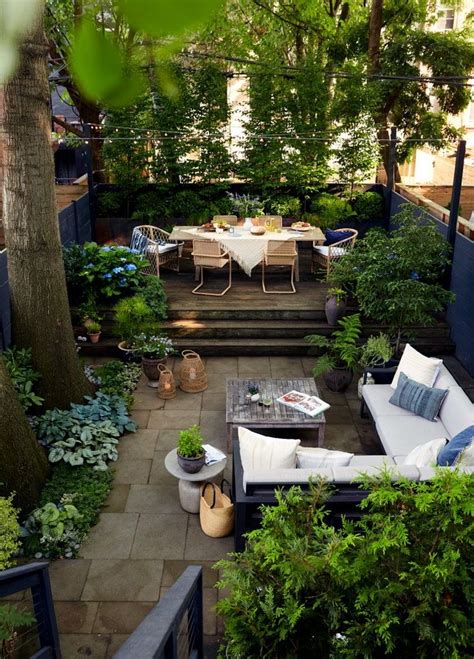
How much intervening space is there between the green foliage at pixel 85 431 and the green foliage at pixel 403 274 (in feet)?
10.4

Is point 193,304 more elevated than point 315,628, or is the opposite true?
point 315,628

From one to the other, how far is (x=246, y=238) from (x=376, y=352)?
3.30 m

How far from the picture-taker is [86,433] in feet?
21.0

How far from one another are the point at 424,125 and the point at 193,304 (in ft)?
24.8

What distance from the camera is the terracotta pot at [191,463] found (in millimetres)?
5531

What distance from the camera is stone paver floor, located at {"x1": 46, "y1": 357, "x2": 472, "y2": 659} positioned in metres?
4.44

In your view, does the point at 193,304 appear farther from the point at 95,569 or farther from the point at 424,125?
the point at 424,125

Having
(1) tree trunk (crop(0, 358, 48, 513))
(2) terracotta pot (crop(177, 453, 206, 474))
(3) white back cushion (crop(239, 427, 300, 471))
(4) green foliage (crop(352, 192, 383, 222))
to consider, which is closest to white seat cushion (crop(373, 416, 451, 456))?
(3) white back cushion (crop(239, 427, 300, 471))

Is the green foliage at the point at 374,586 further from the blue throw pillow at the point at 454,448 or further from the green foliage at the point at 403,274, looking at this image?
the green foliage at the point at 403,274

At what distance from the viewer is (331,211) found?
1180cm

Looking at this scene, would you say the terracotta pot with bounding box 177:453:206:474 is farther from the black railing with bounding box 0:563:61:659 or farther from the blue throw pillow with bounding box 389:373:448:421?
the blue throw pillow with bounding box 389:373:448:421

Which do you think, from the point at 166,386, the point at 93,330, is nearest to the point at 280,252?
the point at 93,330

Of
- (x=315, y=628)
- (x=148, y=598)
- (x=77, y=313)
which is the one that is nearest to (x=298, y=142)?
(x=77, y=313)

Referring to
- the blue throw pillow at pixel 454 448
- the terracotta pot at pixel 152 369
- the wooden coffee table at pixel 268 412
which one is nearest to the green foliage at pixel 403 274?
the wooden coffee table at pixel 268 412
